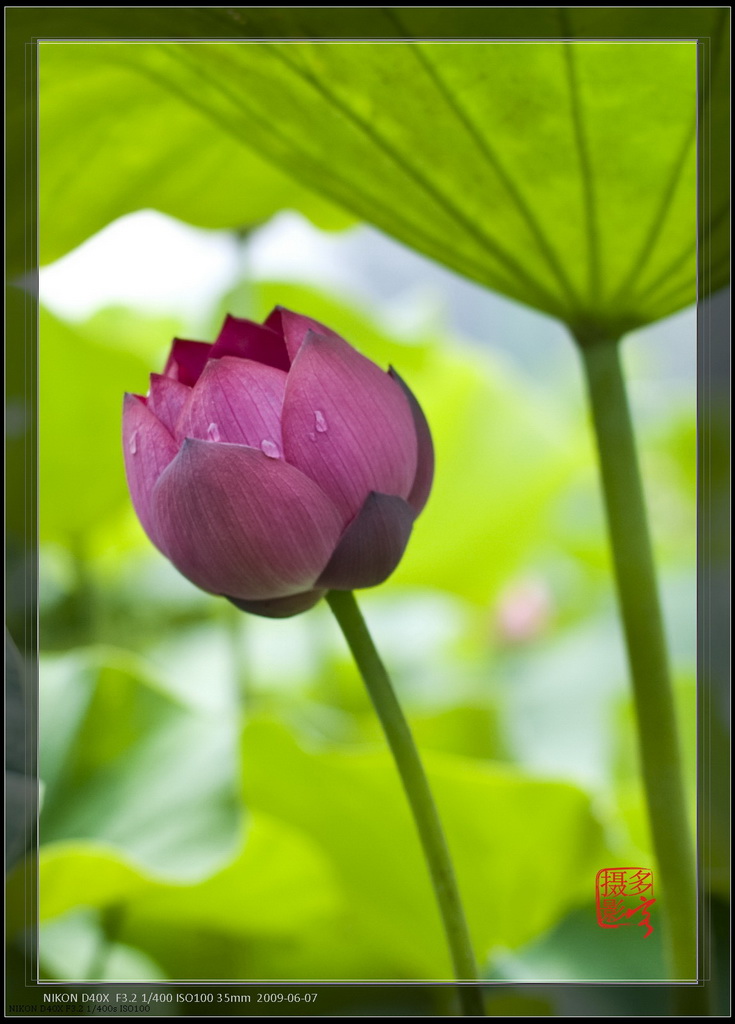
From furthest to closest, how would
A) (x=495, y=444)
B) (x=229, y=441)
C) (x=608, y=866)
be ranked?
(x=495, y=444)
(x=608, y=866)
(x=229, y=441)

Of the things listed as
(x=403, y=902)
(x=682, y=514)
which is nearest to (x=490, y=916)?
(x=403, y=902)

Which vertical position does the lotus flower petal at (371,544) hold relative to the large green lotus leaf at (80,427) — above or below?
below

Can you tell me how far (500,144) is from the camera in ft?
0.79

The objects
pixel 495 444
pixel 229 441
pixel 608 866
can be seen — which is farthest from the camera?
pixel 495 444

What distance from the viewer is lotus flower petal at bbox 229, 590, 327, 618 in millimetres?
202

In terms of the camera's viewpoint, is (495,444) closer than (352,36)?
No

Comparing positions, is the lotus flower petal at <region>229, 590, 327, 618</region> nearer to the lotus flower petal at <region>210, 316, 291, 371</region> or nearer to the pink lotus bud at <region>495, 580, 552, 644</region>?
the lotus flower petal at <region>210, 316, 291, 371</region>

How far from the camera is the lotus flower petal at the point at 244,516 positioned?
185 mm

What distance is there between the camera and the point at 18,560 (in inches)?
10.7

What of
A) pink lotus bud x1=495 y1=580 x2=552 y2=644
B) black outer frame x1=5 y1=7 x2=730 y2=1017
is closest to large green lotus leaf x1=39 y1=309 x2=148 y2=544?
black outer frame x1=5 y1=7 x2=730 y2=1017

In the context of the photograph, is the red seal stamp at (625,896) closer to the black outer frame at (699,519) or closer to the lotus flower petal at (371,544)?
the black outer frame at (699,519)

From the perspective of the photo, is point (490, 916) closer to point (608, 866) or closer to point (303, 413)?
point (608, 866)

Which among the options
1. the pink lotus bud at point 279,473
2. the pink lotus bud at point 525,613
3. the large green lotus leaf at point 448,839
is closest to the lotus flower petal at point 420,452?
the pink lotus bud at point 279,473

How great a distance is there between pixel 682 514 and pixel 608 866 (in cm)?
14
